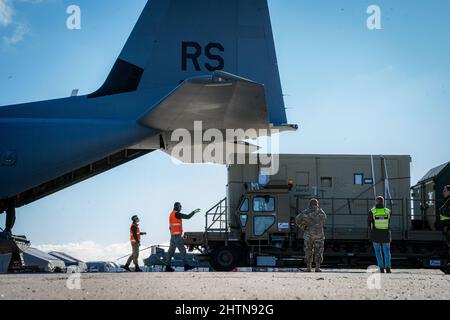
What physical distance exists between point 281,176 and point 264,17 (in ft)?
20.0

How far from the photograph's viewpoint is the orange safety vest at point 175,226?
14.3 metres

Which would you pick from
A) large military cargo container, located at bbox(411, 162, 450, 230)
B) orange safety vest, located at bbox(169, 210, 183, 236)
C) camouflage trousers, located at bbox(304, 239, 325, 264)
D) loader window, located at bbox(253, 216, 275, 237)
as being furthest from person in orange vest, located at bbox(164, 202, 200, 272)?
large military cargo container, located at bbox(411, 162, 450, 230)

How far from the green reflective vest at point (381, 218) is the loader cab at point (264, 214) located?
15.6 feet

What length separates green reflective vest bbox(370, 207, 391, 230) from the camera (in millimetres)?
13031

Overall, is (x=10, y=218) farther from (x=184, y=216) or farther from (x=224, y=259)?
(x=224, y=259)

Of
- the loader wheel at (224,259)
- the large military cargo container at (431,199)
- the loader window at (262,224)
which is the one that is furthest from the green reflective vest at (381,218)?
the large military cargo container at (431,199)

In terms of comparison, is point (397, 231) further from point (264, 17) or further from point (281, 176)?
point (264, 17)

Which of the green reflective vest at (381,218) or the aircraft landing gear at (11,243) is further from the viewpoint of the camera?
the aircraft landing gear at (11,243)

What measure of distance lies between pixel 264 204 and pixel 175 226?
4040 mm

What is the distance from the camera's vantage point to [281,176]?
18578 millimetres

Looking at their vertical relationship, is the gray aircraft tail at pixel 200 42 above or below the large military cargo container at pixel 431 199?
above

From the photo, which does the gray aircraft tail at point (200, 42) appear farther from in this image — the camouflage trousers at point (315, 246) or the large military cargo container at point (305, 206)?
the large military cargo container at point (305, 206)
